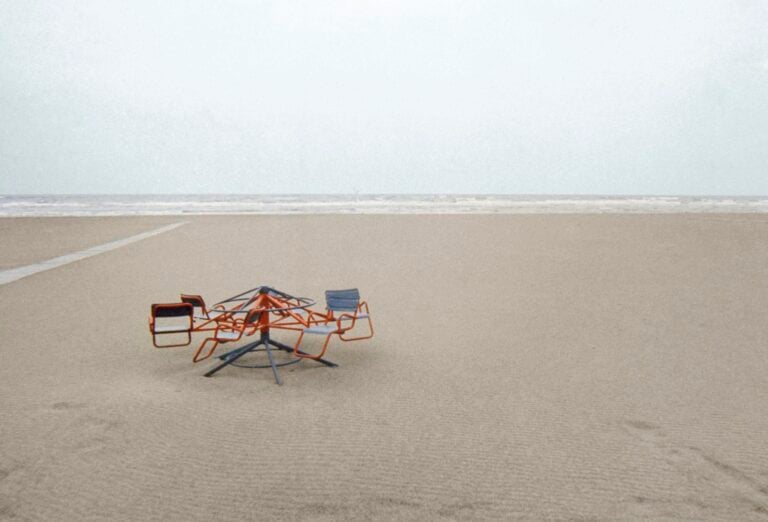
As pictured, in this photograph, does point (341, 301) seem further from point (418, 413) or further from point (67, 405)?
point (67, 405)

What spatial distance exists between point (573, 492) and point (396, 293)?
6.35 meters

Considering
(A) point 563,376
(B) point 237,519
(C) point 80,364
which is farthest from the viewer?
(C) point 80,364

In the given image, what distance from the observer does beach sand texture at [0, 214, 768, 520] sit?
306 cm

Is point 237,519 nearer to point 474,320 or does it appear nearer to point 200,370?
point 200,370

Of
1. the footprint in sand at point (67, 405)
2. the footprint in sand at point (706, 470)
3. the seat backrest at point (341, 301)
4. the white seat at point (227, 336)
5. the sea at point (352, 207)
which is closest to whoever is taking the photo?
the footprint in sand at point (706, 470)

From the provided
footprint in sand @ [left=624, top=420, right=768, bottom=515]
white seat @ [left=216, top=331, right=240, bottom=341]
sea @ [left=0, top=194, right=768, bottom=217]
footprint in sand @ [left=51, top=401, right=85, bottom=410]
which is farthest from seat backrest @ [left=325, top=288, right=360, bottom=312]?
sea @ [left=0, top=194, right=768, bottom=217]

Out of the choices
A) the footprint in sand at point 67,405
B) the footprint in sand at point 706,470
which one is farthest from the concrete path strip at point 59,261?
the footprint in sand at point 706,470

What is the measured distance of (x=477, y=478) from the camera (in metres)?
3.28

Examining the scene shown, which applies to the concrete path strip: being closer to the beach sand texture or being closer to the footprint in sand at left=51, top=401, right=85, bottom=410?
the beach sand texture

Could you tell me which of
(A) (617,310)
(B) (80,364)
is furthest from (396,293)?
(B) (80,364)

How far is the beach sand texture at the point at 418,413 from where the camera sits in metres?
3.06

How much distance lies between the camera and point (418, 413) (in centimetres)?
423

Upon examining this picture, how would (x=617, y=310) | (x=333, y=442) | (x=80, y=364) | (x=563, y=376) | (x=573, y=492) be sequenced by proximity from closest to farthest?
(x=573, y=492) < (x=333, y=442) < (x=563, y=376) < (x=80, y=364) < (x=617, y=310)

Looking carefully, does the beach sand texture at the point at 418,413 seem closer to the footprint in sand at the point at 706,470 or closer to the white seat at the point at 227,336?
the footprint in sand at the point at 706,470
